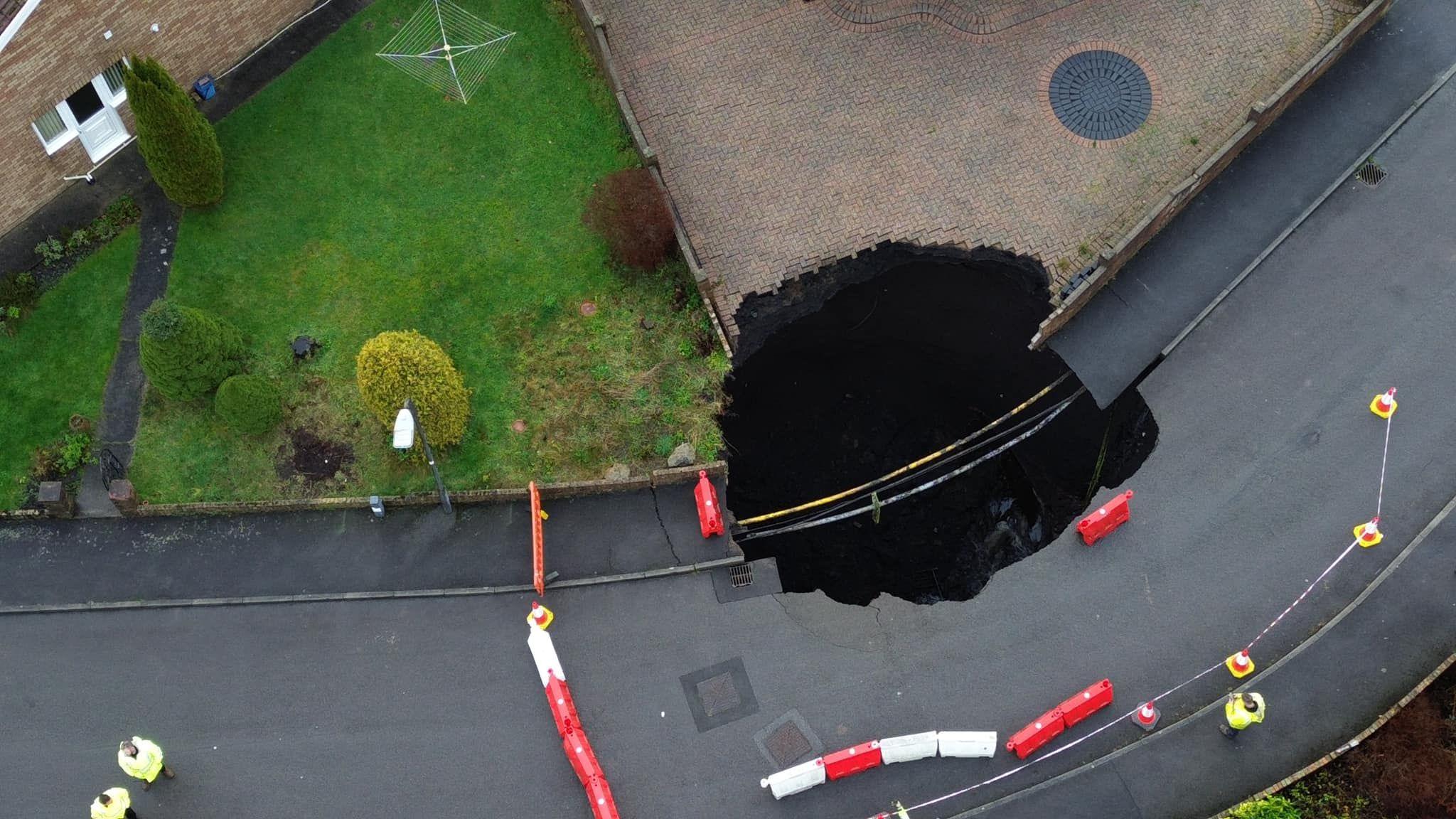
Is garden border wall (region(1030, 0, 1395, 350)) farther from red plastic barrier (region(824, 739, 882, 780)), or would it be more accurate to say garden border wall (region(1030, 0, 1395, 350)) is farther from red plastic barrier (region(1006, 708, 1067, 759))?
red plastic barrier (region(824, 739, 882, 780))

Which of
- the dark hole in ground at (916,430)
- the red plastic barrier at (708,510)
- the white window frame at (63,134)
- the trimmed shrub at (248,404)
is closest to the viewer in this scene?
the red plastic barrier at (708,510)

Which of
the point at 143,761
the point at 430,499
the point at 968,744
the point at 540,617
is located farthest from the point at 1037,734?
the point at 143,761

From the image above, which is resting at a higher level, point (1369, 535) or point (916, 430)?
point (916, 430)

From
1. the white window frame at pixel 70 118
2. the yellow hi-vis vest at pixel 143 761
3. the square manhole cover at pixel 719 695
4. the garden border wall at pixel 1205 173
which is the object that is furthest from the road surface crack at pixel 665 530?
the white window frame at pixel 70 118

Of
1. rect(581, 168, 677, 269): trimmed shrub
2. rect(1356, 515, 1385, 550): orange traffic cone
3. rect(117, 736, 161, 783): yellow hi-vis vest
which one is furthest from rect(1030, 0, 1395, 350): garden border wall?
rect(117, 736, 161, 783): yellow hi-vis vest

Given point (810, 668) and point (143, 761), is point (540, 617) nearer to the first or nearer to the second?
point (810, 668)

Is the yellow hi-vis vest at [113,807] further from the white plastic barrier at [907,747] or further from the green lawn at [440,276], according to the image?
the white plastic barrier at [907,747]

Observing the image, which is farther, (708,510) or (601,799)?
(708,510)
